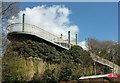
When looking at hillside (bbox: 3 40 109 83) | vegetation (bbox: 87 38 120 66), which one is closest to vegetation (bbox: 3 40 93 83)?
hillside (bbox: 3 40 109 83)

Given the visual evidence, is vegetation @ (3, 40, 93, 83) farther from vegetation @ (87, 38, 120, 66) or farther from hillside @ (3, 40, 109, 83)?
vegetation @ (87, 38, 120, 66)

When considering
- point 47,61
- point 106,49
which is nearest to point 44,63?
point 47,61

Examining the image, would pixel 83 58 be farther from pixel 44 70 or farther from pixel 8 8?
pixel 8 8

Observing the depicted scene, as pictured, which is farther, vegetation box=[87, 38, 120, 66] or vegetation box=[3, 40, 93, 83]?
vegetation box=[87, 38, 120, 66]

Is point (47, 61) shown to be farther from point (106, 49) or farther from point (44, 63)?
point (106, 49)

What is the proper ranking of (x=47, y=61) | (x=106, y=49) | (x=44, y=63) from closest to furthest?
(x=44, y=63), (x=47, y=61), (x=106, y=49)

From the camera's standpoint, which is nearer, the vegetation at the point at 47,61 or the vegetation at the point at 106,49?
the vegetation at the point at 47,61

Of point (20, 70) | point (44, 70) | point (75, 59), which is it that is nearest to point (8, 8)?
point (20, 70)

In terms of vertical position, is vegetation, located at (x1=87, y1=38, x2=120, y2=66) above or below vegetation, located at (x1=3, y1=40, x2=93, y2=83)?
above

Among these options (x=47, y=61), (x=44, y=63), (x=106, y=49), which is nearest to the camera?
(x=44, y=63)

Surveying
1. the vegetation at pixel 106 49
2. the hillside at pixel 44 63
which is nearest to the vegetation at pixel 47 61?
the hillside at pixel 44 63

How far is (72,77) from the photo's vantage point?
26.4 m

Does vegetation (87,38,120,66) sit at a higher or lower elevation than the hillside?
higher

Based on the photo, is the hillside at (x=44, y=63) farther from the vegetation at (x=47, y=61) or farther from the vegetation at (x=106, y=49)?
the vegetation at (x=106, y=49)
